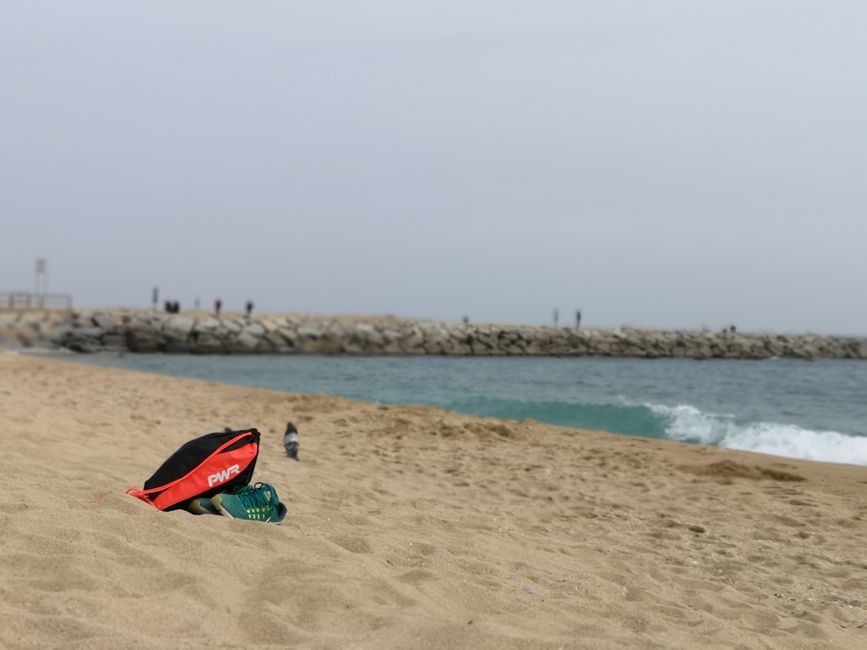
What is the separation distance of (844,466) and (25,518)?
8.70 meters

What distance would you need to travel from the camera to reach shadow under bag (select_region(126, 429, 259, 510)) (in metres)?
4.07

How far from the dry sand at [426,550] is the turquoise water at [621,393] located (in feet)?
13.5

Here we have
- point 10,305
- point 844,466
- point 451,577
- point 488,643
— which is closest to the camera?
point 488,643

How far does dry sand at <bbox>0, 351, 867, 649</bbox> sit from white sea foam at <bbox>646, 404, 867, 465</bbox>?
3021mm

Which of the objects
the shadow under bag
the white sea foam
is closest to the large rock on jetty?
the white sea foam

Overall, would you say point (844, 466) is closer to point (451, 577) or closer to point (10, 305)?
point (451, 577)

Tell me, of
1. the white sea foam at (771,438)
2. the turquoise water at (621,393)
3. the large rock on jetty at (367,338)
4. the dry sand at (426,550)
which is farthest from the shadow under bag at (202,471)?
the large rock on jetty at (367,338)

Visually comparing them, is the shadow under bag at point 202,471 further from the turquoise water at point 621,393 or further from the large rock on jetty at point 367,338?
the large rock on jetty at point 367,338

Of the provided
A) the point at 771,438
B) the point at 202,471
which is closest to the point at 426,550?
the point at 202,471

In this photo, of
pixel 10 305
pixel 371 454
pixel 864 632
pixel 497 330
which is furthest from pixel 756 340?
pixel 864 632

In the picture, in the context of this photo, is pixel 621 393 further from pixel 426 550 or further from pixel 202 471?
pixel 202 471

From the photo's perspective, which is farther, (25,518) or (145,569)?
(25,518)

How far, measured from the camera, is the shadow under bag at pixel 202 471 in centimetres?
407

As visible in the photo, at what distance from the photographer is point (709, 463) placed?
28.5ft
